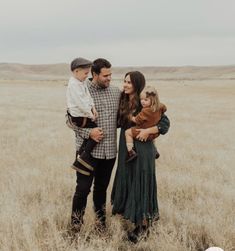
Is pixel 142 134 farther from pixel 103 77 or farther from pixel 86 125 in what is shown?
pixel 103 77

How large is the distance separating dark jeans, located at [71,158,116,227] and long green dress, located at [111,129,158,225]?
0.62 feet

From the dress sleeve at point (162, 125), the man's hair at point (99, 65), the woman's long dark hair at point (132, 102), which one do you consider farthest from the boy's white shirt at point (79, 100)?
the dress sleeve at point (162, 125)

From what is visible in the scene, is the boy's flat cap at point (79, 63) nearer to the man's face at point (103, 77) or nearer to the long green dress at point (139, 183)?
the man's face at point (103, 77)

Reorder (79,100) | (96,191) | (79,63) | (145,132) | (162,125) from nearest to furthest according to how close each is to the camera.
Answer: (79,100) < (79,63) < (145,132) < (162,125) < (96,191)

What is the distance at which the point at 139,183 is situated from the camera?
198 inches

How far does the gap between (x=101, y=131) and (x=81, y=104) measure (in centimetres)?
45

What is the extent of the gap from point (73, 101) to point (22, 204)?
2088 mm

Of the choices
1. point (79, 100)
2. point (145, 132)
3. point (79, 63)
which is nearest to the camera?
point (79, 100)

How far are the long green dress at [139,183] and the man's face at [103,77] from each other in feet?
1.97

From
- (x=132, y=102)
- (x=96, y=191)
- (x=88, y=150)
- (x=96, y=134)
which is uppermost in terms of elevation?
(x=132, y=102)

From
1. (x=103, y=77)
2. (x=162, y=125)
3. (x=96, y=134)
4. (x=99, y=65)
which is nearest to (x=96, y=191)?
(x=96, y=134)

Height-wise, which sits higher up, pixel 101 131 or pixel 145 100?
pixel 145 100

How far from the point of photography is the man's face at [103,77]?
487cm

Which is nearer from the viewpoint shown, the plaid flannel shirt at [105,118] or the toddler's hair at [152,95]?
the toddler's hair at [152,95]
